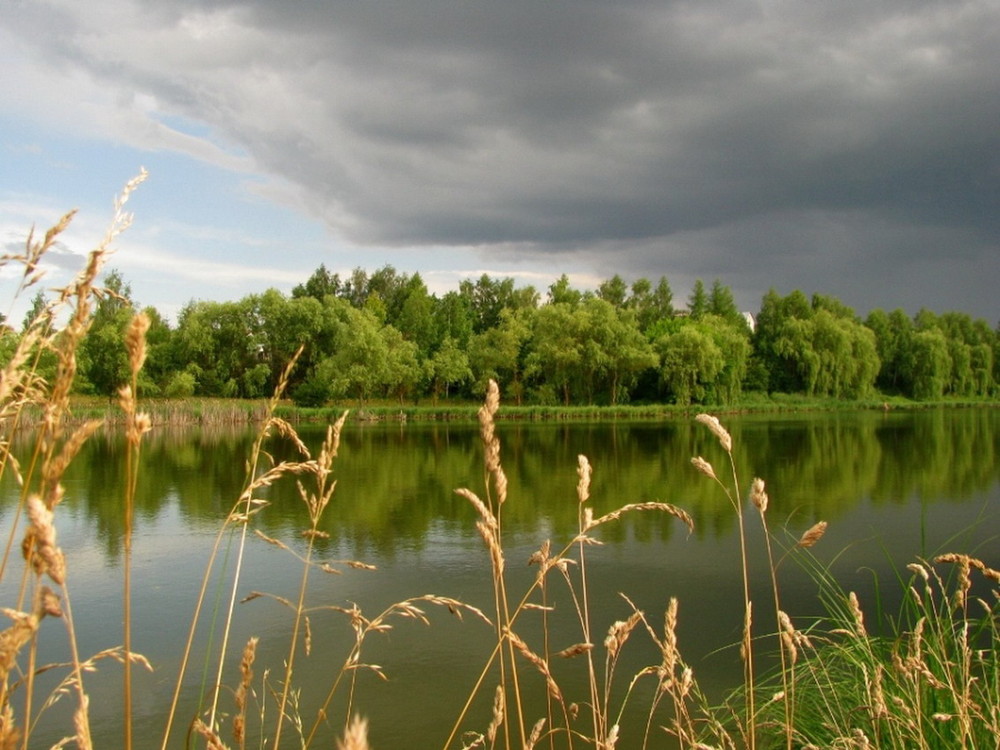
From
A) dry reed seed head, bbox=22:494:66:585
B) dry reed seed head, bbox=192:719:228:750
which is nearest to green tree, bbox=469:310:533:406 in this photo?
dry reed seed head, bbox=192:719:228:750

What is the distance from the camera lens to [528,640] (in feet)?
18.0

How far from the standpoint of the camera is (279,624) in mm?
6027

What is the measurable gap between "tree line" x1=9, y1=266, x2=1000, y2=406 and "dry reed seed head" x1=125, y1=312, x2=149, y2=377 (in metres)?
33.7

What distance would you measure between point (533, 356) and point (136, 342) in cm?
3713

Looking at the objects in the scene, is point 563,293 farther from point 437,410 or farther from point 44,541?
point 44,541

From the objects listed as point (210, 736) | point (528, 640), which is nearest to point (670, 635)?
point (210, 736)

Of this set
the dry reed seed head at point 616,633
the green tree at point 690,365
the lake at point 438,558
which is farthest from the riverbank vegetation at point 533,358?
the dry reed seed head at point 616,633

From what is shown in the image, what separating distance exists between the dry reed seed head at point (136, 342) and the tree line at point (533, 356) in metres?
33.7

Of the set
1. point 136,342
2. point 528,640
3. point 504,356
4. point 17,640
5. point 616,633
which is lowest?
point 528,640

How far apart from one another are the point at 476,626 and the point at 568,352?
30.6 meters

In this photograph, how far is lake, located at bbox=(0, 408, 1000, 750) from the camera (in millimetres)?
4797

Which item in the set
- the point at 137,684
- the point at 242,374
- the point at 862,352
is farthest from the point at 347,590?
the point at 862,352

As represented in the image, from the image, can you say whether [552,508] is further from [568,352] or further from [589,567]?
[568,352]

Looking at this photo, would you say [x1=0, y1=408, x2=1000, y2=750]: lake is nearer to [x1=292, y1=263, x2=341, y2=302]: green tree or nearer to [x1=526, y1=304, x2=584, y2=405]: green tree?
[x1=526, y1=304, x2=584, y2=405]: green tree
